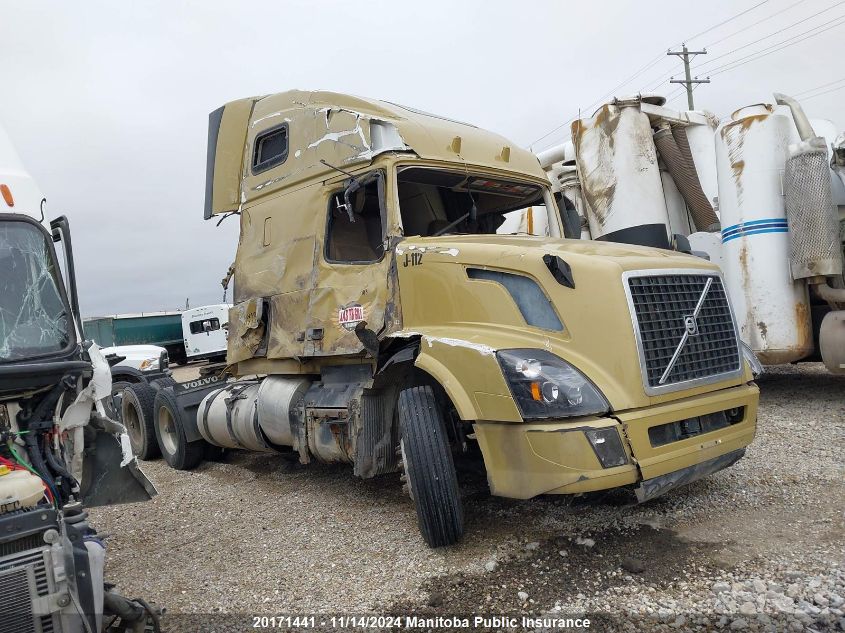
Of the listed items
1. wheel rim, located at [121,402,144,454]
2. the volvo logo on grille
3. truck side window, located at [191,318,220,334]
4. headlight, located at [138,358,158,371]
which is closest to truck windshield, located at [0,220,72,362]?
the volvo logo on grille

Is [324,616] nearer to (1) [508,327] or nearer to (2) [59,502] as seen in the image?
(2) [59,502]

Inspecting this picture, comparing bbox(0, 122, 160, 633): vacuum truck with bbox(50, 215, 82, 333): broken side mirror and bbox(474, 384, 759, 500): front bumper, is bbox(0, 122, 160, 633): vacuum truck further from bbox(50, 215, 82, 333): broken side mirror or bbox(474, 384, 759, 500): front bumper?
bbox(474, 384, 759, 500): front bumper

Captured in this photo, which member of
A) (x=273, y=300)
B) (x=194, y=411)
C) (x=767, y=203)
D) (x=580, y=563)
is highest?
(x=767, y=203)

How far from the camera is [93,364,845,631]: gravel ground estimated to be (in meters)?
3.07

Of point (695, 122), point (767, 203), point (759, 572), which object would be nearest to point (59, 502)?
point (759, 572)

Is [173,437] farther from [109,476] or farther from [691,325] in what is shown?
[691,325]

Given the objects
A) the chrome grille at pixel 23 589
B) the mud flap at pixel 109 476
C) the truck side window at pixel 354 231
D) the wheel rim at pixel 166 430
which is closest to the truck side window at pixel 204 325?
the wheel rim at pixel 166 430

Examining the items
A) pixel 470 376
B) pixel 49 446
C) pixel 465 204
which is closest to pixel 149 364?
pixel 465 204

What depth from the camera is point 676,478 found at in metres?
3.52

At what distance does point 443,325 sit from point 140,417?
5254 mm

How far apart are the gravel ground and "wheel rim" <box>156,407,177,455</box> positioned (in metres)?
1.56

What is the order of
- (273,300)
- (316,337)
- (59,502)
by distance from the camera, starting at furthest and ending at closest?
1. (273,300)
2. (316,337)
3. (59,502)

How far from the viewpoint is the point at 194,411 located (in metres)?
7.04

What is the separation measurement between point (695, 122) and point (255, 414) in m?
6.95
